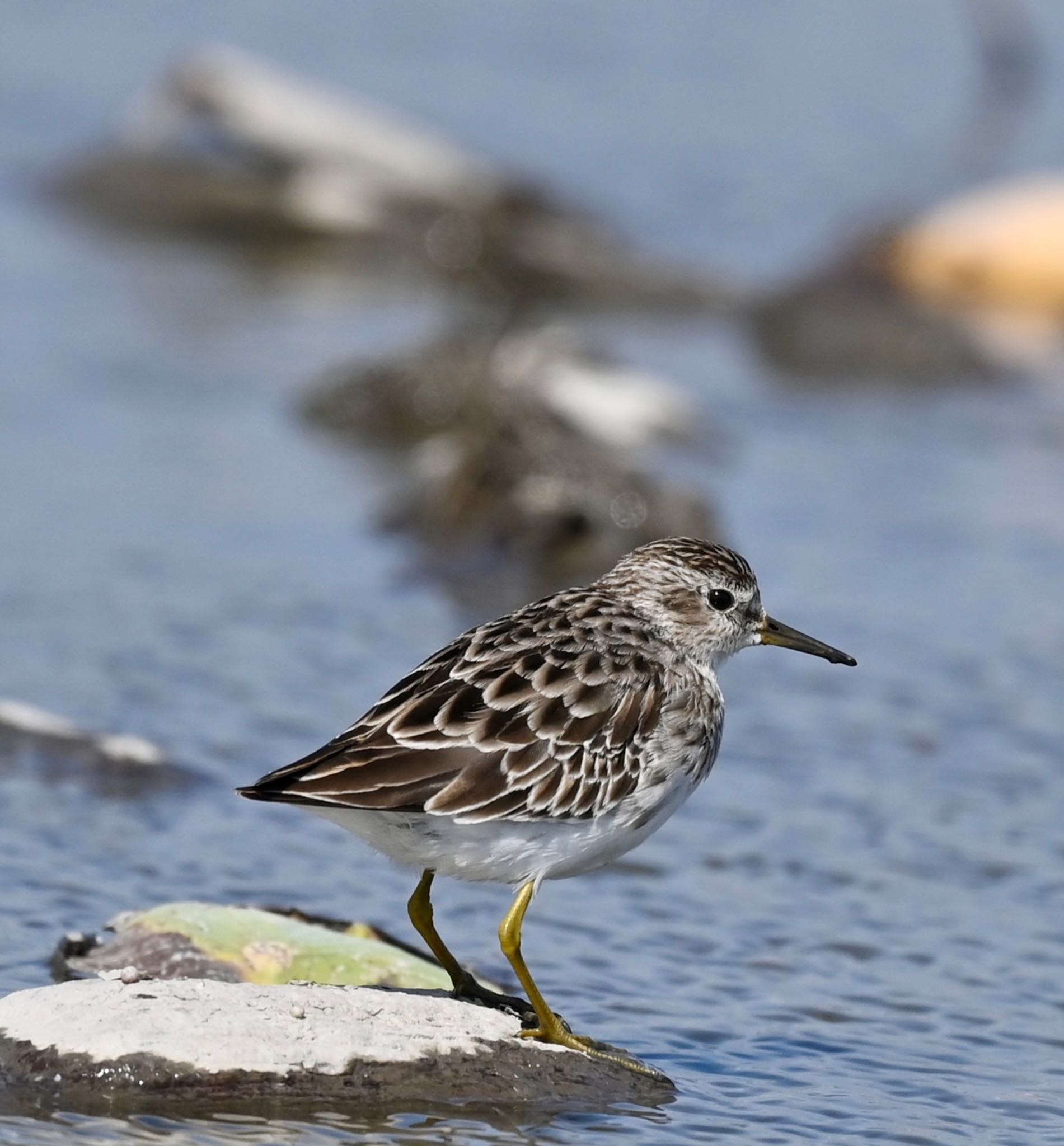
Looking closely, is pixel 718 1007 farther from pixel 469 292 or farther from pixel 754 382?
pixel 469 292

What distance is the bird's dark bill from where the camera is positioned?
764 centimetres

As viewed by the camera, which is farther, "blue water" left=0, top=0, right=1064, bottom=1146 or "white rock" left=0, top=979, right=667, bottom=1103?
"blue water" left=0, top=0, right=1064, bottom=1146

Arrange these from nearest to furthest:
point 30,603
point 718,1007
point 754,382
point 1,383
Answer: point 718,1007, point 30,603, point 1,383, point 754,382

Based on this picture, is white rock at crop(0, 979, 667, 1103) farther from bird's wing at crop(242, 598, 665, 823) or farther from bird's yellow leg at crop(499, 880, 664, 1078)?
bird's wing at crop(242, 598, 665, 823)

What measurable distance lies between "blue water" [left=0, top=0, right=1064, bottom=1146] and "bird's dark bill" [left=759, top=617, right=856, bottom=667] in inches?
44.8

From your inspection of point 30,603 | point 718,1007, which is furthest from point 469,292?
point 718,1007

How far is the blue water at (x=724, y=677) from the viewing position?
23.8 ft

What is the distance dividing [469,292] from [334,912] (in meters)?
12.2

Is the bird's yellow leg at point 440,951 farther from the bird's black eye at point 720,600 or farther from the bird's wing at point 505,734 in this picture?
the bird's black eye at point 720,600

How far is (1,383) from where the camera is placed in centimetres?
1506

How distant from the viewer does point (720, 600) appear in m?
7.45

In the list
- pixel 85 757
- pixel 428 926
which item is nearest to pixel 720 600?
A: pixel 428 926

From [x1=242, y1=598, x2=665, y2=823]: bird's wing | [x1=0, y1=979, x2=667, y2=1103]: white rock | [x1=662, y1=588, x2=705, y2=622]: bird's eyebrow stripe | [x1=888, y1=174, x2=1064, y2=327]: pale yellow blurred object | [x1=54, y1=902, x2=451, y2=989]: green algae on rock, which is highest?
[x1=888, y1=174, x2=1064, y2=327]: pale yellow blurred object

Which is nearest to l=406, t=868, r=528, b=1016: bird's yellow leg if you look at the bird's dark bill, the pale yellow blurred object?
the bird's dark bill
